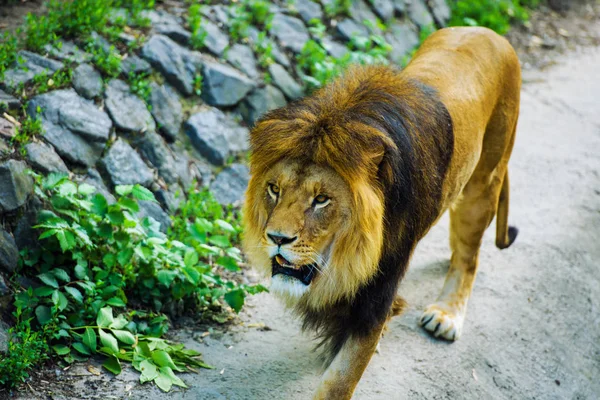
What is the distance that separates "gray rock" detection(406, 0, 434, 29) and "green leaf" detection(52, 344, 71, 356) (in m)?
6.45

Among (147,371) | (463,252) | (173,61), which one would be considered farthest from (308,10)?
(147,371)

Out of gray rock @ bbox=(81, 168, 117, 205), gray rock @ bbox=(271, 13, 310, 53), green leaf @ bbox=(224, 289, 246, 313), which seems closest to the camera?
green leaf @ bbox=(224, 289, 246, 313)

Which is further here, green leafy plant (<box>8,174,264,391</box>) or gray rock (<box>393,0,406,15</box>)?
gray rock (<box>393,0,406,15</box>)

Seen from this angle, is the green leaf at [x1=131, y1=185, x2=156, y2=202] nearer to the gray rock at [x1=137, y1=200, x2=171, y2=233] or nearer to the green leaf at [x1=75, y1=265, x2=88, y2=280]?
the green leaf at [x1=75, y1=265, x2=88, y2=280]

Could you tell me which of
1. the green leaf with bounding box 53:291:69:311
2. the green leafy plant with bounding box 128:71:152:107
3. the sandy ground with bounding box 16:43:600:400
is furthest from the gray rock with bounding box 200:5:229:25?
the green leaf with bounding box 53:291:69:311

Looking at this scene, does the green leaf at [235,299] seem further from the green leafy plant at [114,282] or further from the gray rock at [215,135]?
the gray rock at [215,135]

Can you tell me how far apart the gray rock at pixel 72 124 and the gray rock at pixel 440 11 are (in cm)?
556

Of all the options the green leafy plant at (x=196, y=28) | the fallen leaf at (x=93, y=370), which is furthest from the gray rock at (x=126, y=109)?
the fallen leaf at (x=93, y=370)

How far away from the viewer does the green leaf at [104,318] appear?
12.2 ft

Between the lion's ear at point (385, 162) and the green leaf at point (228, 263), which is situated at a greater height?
the lion's ear at point (385, 162)

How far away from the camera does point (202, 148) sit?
559 centimetres

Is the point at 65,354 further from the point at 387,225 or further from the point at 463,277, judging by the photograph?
the point at 463,277

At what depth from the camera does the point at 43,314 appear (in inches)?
143

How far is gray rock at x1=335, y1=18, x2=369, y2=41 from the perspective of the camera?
300 inches
